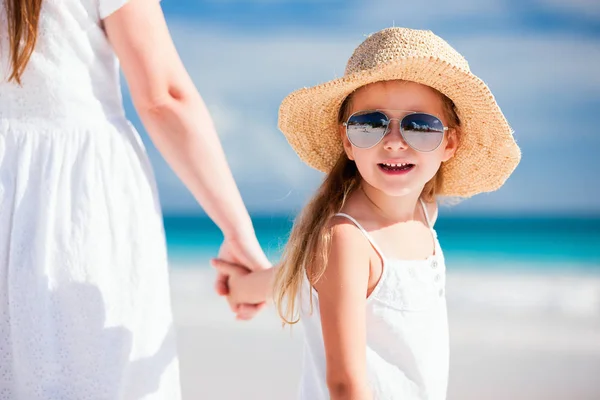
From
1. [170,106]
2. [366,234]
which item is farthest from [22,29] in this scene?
[366,234]

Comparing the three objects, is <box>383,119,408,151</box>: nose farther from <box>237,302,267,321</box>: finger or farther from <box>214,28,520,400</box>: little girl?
<box>237,302,267,321</box>: finger

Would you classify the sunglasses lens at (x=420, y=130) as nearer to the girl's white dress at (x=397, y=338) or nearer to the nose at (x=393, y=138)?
the nose at (x=393, y=138)

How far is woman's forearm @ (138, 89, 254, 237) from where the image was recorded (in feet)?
6.42

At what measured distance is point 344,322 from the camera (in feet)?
5.67

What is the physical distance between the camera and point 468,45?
12789mm

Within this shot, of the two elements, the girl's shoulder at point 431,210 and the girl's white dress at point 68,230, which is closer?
the girl's white dress at point 68,230

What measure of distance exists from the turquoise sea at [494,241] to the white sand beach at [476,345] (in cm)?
156

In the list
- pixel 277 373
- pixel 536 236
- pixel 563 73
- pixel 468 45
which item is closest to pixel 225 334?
pixel 277 373

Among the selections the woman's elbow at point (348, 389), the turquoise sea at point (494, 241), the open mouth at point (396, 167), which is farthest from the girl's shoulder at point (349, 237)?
the turquoise sea at point (494, 241)

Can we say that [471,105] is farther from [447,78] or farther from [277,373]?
[277,373]

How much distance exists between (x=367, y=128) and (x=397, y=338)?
0.51 meters

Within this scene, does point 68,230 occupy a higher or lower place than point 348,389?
higher

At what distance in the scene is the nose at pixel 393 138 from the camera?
1.89 m

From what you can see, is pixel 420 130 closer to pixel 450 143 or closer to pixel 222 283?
pixel 450 143
